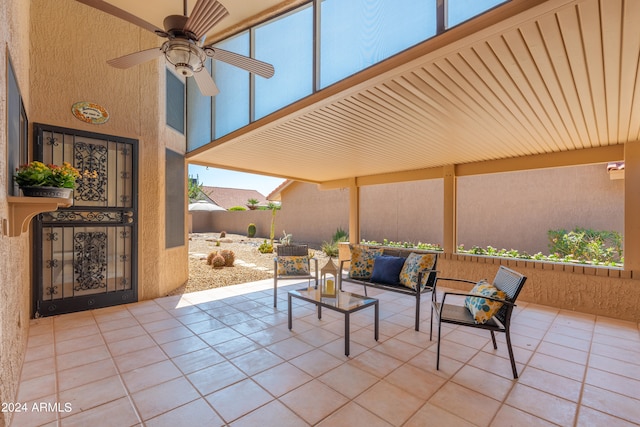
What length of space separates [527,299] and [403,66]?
4.45 meters

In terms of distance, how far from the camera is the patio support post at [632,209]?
13.0 feet

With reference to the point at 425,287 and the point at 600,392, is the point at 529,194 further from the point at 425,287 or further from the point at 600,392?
the point at 600,392

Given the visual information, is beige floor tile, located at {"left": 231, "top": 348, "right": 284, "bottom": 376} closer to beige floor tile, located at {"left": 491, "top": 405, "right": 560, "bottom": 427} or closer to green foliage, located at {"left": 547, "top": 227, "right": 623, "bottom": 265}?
beige floor tile, located at {"left": 491, "top": 405, "right": 560, "bottom": 427}

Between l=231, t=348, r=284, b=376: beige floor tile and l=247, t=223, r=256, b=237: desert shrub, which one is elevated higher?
l=247, t=223, r=256, b=237: desert shrub

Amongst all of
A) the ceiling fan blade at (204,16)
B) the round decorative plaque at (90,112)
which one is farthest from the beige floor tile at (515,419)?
the round decorative plaque at (90,112)

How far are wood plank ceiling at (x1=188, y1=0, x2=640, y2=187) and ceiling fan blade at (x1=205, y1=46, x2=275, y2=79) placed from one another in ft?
1.90

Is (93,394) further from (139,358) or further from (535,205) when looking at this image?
(535,205)

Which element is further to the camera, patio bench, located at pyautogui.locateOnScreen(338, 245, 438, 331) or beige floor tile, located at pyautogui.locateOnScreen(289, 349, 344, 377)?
patio bench, located at pyautogui.locateOnScreen(338, 245, 438, 331)

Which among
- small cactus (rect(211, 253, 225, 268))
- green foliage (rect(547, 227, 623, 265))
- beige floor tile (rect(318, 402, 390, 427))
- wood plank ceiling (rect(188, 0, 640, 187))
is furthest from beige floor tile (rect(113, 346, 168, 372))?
green foliage (rect(547, 227, 623, 265))

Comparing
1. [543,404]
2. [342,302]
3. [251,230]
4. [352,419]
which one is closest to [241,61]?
[342,302]

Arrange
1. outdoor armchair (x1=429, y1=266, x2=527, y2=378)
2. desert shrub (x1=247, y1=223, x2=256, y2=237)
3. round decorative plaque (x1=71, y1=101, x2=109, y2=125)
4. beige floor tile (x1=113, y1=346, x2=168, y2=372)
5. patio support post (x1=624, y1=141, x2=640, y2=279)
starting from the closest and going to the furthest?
1. outdoor armchair (x1=429, y1=266, x2=527, y2=378)
2. beige floor tile (x1=113, y1=346, x2=168, y2=372)
3. round decorative plaque (x1=71, y1=101, x2=109, y2=125)
4. patio support post (x1=624, y1=141, x2=640, y2=279)
5. desert shrub (x1=247, y1=223, x2=256, y2=237)

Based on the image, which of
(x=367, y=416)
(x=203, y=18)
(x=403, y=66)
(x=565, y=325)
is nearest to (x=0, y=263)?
(x=203, y=18)

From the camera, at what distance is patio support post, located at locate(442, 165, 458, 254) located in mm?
5848

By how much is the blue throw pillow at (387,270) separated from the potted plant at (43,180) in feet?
11.2
